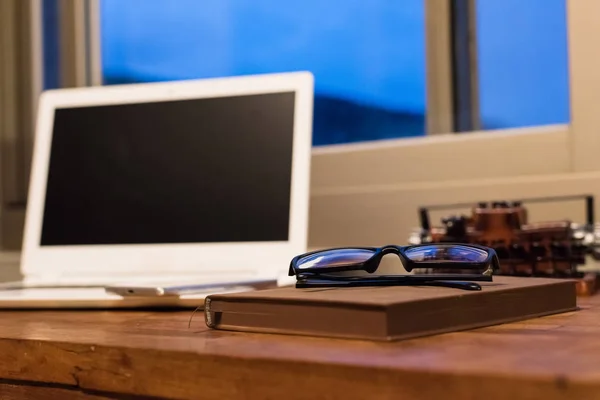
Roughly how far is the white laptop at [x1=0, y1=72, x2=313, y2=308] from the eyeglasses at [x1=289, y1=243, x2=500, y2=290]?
0.31m

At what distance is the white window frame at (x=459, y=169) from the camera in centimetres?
102

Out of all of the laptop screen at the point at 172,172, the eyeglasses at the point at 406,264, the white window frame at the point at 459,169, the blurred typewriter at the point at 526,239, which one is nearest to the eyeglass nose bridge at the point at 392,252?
the eyeglasses at the point at 406,264

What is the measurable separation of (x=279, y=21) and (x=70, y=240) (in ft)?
2.18

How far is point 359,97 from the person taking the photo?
139 centimetres

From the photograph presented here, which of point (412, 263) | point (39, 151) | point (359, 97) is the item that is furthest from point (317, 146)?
point (412, 263)

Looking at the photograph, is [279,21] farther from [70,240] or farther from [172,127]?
[70,240]

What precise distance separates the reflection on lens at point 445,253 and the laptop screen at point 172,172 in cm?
40

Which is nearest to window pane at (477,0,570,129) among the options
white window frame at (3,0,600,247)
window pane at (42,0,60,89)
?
white window frame at (3,0,600,247)

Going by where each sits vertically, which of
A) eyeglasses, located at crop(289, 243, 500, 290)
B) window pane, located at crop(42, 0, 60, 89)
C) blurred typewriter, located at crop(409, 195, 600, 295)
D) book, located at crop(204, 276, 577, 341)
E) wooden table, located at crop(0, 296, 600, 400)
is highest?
window pane, located at crop(42, 0, 60, 89)

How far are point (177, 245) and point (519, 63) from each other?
592 mm

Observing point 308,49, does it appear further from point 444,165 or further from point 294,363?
point 294,363

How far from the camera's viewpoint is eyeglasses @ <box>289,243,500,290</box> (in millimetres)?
544

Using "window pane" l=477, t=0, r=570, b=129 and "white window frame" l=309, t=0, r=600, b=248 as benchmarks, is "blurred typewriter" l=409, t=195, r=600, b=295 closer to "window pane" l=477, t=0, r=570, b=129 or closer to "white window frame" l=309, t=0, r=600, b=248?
"white window frame" l=309, t=0, r=600, b=248

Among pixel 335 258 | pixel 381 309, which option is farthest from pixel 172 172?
pixel 381 309
